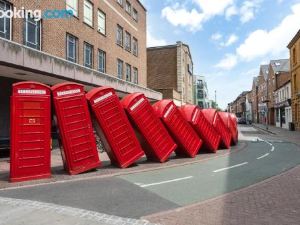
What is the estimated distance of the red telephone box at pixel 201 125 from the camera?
16031mm

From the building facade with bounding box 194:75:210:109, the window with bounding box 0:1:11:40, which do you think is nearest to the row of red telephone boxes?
the window with bounding box 0:1:11:40

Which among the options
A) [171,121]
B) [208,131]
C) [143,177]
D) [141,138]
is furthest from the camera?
[208,131]

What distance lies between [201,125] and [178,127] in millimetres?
2122

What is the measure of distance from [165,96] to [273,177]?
33.0 meters

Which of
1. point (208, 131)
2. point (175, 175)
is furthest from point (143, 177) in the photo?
point (208, 131)

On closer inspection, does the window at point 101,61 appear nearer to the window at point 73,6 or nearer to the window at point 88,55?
the window at point 88,55

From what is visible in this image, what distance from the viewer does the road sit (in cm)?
724

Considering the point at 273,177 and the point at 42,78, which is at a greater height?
the point at 42,78

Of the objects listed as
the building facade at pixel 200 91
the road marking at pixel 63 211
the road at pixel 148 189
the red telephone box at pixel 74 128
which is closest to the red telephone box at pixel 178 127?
the road at pixel 148 189

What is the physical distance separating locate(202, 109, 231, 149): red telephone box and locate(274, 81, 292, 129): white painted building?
3134cm

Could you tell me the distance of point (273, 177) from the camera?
10.8 meters

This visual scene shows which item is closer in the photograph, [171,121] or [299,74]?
[171,121]

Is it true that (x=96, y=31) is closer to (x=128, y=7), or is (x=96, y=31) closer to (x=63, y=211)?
(x=128, y=7)

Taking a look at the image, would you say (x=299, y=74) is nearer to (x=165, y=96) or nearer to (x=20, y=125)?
(x=165, y=96)
